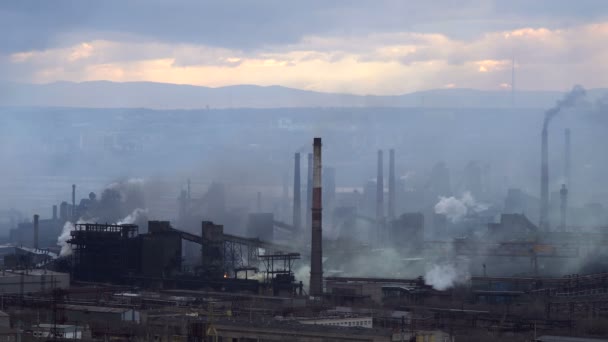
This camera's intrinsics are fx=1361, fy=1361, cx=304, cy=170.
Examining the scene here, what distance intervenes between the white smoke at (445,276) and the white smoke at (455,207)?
908 inches

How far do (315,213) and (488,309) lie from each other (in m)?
8.25

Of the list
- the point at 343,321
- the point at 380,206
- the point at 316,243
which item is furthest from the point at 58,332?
the point at 380,206

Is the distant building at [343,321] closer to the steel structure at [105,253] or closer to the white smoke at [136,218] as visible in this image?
the steel structure at [105,253]

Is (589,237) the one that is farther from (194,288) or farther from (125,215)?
(125,215)

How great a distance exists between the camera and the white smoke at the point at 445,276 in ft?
179

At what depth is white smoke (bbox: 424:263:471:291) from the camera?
2153 inches

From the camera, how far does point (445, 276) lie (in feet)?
183

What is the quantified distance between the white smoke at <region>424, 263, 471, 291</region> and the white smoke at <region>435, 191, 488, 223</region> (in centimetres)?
2307

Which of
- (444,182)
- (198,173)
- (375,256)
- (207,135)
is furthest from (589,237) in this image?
(207,135)

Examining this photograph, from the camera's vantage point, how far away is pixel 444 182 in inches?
3580

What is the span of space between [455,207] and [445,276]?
26.7 meters

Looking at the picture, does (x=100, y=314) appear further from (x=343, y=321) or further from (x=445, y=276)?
(x=445, y=276)

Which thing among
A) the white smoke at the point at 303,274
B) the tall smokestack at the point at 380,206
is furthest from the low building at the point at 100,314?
the tall smokestack at the point at 380,206

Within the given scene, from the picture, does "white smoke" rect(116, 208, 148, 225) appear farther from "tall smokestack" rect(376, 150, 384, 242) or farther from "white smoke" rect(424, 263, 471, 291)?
"white smoke" rect(424, 263, 471, 291)
